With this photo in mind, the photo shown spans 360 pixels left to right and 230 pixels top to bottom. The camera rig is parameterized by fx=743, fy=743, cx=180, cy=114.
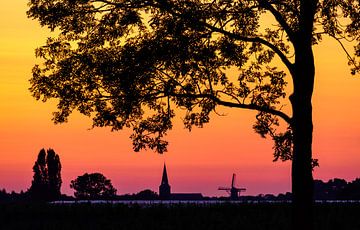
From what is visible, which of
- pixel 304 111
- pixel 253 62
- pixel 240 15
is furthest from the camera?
pixel 253 62

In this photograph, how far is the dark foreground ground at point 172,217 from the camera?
36.8 metres

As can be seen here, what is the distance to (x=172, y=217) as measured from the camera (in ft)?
131

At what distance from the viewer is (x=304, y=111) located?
28484 millimetres

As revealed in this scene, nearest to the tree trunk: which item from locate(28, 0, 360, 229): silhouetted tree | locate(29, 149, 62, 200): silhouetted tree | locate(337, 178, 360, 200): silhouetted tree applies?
locate(28, 0, 360, 229): silhouetted tree

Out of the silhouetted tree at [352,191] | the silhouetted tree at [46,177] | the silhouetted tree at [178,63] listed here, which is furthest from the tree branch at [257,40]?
the silhouetted tree at [352,191]

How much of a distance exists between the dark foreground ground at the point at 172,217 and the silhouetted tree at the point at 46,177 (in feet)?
325

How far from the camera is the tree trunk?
2830cm

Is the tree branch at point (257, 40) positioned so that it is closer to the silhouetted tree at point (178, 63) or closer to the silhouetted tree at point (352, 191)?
the silhouetted tree at point (178, 63)

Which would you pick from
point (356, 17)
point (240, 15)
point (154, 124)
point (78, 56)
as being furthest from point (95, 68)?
point (356, 17)

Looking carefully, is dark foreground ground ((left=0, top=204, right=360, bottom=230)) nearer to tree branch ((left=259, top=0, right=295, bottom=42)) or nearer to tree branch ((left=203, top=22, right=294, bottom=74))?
tree branch ((left=203, top=22, right=294, bottom=74))

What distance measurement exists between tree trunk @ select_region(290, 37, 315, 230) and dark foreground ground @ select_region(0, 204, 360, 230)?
7403mm

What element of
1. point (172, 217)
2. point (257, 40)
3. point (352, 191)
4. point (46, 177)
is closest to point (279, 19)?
point (257, 40)

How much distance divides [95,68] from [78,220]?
13527 millimetres

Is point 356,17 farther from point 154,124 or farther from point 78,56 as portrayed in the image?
point 78,56
